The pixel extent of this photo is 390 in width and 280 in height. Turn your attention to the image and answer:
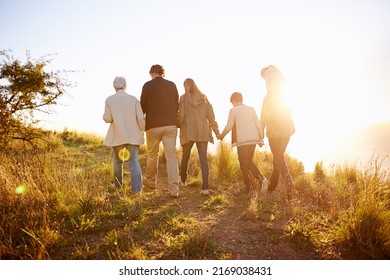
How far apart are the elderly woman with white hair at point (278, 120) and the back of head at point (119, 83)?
8.18ft

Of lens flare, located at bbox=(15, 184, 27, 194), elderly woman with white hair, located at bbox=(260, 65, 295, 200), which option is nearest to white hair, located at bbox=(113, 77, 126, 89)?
lens flare, located at bbox=(15, 184, 27, 194)

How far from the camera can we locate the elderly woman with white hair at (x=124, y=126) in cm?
570

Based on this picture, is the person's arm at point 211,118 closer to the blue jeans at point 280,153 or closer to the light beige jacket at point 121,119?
the blue jeans at point 280,153

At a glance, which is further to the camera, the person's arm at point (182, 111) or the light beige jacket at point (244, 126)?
the person's arm at point (182, 111)

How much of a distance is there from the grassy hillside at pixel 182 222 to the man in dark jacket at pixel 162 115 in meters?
0.59

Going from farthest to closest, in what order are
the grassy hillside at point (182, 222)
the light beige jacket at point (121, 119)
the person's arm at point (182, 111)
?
the person's arm at point (182, 111) → the light beige jacket at point (121, 119) → the grassy hillside at point (182, 222)

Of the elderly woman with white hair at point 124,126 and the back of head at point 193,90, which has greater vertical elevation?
the back of head at point 193,90

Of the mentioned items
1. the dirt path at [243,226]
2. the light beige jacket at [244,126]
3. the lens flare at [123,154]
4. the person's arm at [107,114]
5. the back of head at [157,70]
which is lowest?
the dirt path at [243,226]

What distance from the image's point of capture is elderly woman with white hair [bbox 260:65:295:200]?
550 centimetres

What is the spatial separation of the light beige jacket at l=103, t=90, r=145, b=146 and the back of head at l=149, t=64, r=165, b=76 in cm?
62

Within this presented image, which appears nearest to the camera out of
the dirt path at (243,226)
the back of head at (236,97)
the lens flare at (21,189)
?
the dirt path at (243,226)

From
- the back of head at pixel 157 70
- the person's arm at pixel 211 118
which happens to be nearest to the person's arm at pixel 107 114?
the back of head at pixel 157 70

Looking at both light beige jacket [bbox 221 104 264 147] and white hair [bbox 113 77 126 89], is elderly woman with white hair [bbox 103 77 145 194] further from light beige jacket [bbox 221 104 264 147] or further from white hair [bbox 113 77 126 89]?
light beige jacket [bbox 221 104 264 147]
